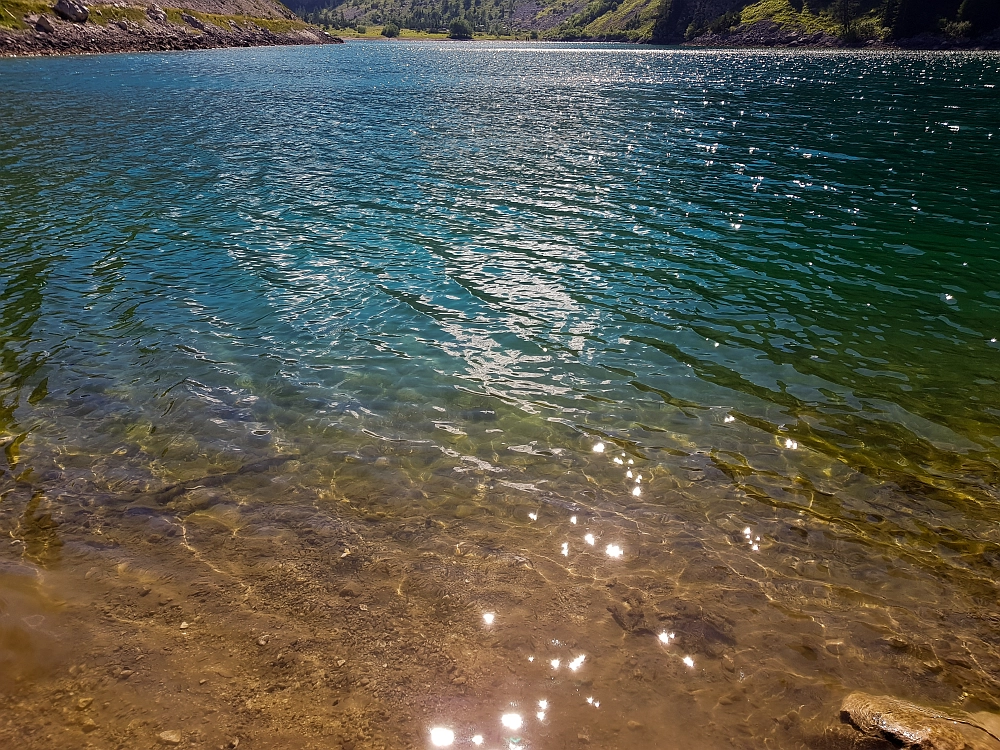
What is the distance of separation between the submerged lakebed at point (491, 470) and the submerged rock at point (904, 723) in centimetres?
26

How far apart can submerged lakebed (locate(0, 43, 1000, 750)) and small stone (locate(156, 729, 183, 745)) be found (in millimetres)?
83

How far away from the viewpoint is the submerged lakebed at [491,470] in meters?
7.49

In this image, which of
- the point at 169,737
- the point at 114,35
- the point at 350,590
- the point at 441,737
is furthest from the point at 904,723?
the point at 114,35

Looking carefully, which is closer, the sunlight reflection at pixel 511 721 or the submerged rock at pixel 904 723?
the submerged rock at pixel 904 723

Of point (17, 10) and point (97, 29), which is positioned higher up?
point (17, 10)

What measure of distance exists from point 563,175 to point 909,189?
69.7 feet

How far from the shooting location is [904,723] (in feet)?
21.9

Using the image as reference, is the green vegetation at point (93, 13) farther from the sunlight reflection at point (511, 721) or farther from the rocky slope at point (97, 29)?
the sunlight reflection at point (511, 721)

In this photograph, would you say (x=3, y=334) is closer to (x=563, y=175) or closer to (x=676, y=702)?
(x=676, y=702)

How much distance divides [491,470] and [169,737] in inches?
272

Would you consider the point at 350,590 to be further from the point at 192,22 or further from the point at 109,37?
the point at 192,22

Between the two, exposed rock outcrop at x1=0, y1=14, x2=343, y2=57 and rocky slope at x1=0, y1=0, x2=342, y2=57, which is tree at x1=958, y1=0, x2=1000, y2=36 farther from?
rocky slope at x1=0, y1=0, x2=342, y2=57

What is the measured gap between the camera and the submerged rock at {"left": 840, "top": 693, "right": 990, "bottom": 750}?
6.29m

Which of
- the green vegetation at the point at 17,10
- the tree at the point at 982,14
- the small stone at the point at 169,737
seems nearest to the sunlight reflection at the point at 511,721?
the small stone at the point at 169,737
